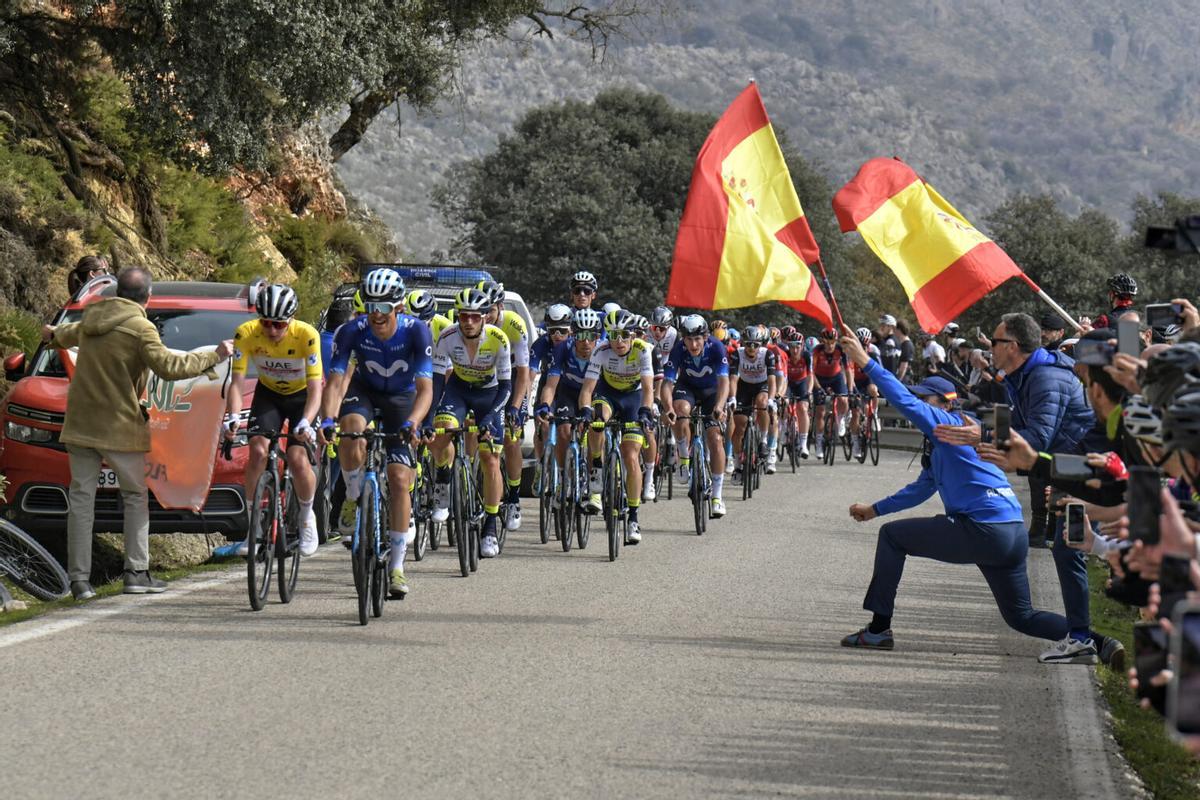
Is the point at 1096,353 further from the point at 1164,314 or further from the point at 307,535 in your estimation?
the point at 307,535

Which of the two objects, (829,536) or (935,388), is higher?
(935,388)

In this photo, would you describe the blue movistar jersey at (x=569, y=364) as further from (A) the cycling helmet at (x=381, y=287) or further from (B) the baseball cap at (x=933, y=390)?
(B) the baseball cap at (x=933, y=390)

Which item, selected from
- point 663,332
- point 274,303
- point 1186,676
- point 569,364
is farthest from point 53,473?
point 663,332

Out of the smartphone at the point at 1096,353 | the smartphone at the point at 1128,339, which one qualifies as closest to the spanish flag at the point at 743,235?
the smartphone at the point at 1096,353

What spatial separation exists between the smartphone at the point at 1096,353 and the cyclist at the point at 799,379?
1994 cm

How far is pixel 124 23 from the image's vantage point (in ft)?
70.3

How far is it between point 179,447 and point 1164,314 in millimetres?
6752

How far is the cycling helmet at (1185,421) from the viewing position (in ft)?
13.7

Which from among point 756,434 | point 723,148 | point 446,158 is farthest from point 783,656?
point 446,158

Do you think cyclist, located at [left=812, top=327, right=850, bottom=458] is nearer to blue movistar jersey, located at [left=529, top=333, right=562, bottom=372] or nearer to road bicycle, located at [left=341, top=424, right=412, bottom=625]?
blue movistar jersey, located at [left=529, top=333, right=562, bottom=372]

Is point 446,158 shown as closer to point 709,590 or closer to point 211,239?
point 211,239

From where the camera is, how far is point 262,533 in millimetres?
10359

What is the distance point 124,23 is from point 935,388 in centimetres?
1504

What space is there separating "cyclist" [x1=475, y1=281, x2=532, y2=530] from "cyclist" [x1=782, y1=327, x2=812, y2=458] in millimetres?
11552
